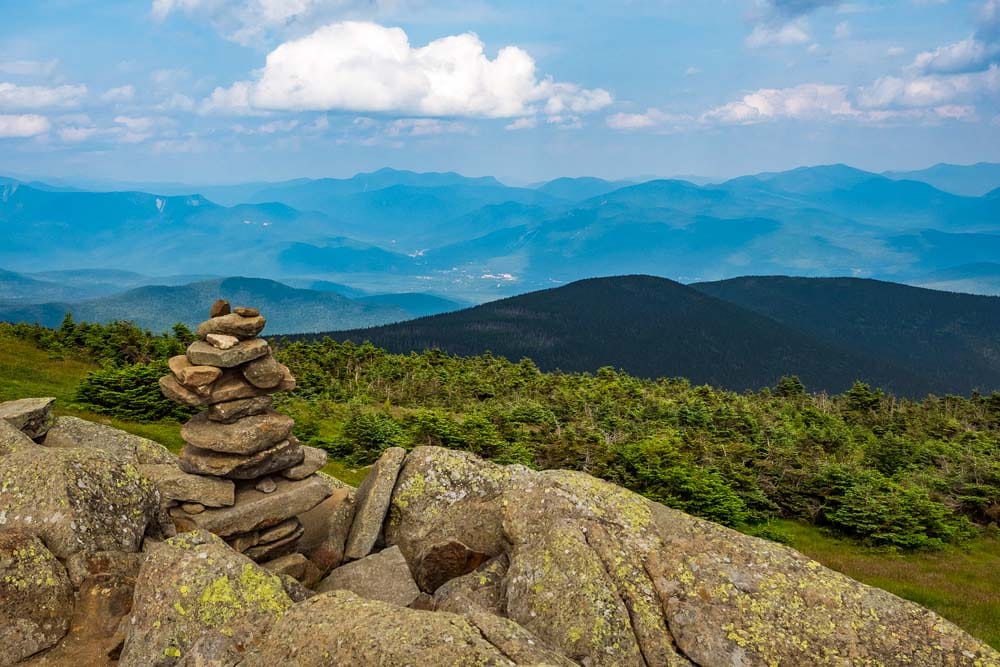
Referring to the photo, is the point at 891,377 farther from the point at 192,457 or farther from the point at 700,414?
the point at 192,457

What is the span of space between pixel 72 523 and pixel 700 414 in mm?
43145

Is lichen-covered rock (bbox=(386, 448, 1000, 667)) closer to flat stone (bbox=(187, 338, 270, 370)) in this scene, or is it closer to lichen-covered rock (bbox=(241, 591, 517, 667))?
lichen-covered rock (bbox=(241, 591, 517, 667))

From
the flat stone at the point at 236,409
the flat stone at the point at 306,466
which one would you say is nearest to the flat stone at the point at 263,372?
the flat stone at the point at 236,409

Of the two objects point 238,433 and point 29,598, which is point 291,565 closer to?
point 238,433

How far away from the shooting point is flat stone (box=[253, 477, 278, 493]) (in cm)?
1958

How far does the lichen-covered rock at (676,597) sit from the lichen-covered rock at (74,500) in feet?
26.1

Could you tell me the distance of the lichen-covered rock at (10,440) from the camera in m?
18.8

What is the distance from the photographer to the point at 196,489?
18.4m

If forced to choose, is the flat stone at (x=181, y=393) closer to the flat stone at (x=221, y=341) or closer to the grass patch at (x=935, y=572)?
the flat stone at (x=221, y=341)

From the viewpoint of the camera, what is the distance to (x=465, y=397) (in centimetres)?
5816

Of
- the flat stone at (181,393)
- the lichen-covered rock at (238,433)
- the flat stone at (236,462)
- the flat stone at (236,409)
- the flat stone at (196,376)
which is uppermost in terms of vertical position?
the flat stone at (196,376)

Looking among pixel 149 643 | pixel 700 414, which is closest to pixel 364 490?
pixel 149 643

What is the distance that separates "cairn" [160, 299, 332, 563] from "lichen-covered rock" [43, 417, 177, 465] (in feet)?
16.7

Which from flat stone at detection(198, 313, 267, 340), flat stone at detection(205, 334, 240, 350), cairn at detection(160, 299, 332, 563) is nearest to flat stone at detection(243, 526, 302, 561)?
cairn at detection(160, 299, 332, 563)
